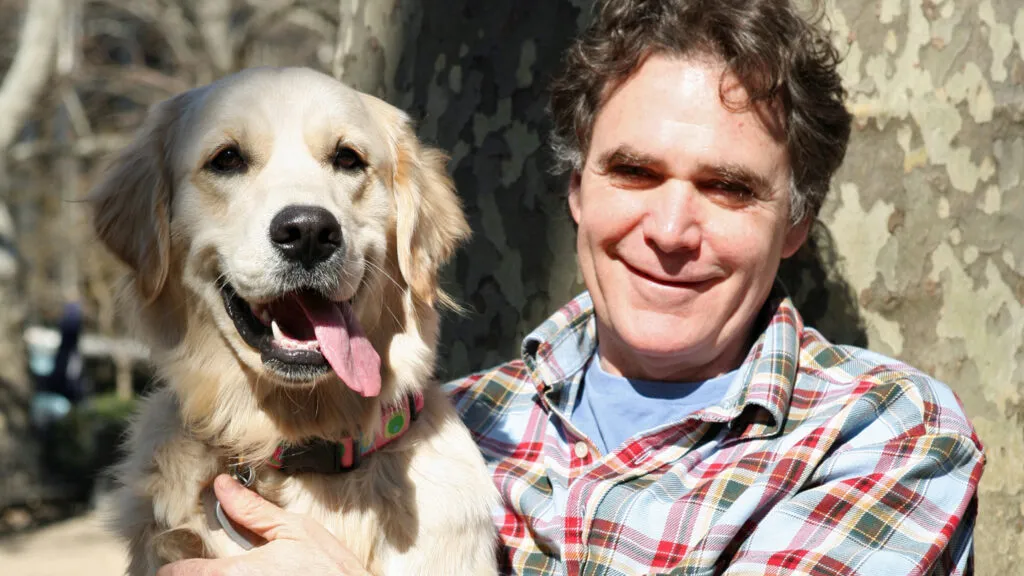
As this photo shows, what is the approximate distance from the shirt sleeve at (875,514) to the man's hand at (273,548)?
78 centimetres

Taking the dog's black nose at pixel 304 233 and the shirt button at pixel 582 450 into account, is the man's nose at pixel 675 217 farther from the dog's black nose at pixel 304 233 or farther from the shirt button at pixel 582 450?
the dog's black nose at pixel 304 233

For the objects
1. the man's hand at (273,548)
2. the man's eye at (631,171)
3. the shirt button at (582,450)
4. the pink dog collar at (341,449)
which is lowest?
the man's hand at (273,548)

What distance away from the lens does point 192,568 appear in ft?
6.60

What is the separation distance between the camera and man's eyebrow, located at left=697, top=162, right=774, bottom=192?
2246mm

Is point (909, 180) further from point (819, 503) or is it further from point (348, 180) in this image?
point (348, 180)

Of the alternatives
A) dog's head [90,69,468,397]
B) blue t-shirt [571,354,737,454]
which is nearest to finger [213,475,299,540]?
dog's head [90,69,468,397]

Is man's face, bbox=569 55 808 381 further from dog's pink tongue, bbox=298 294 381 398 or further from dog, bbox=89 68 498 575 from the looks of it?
dog's pink tongue, bbox=298 294 381 398

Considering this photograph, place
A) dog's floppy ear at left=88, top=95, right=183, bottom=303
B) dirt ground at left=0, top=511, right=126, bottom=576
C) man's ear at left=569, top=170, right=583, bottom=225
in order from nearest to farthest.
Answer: dog's floppy ear at left=88, top=95, right=183, bottom=303, man's ear at left=569, top=170, right=583, bottom=225, dirt ground at left=0, top=511, right=126, bottom=576

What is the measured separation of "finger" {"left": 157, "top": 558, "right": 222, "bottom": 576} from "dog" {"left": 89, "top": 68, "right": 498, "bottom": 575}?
0.17 ft

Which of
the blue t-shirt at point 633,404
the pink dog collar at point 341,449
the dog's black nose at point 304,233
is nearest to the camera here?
the dog's black nose at point 304,233

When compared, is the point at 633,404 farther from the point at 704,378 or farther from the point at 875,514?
the point at 875,514

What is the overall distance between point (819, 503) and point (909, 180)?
965 millimetres

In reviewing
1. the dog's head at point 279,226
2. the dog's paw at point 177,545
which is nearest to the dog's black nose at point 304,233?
the dog's head at point 279,226

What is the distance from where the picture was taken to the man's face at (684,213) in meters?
2.26
